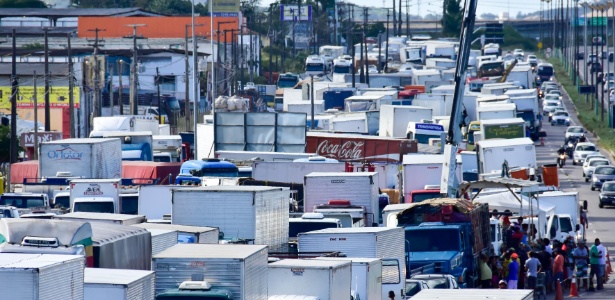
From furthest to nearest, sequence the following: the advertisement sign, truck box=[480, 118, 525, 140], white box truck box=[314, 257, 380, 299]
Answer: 1. the advertisement sign
2. truck box=[480, 118, 525, 140]
3. white box truck box=[314, 257, 380, 299]

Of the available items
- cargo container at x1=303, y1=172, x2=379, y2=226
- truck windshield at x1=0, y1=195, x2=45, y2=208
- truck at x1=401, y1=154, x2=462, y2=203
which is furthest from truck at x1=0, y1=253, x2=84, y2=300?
truck at x1=401, y1=154, x2=462, y2=203

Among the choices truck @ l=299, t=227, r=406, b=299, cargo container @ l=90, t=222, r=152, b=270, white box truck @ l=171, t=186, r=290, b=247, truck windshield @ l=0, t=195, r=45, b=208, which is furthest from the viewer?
truck windshield @ l=0, t=195, r=45, b=208

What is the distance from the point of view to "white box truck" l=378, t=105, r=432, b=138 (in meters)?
61.1

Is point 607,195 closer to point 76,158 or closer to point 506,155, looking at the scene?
point 506,155

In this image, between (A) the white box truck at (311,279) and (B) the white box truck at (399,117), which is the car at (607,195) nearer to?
(B) the white box truck at (399,117)

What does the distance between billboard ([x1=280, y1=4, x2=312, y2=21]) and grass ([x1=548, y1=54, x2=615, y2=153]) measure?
31217 mm

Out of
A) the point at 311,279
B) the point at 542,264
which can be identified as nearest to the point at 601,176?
the point at 542,264

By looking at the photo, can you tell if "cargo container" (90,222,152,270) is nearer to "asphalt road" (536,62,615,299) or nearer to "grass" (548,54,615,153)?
"asphalt road" (536,62,615,299)

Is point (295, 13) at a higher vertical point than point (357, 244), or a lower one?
higher

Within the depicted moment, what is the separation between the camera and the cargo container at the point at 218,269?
60.3 ft

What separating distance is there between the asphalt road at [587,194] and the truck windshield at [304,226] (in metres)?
4.95

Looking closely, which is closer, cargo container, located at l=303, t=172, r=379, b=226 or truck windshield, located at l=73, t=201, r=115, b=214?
cargo container, located at l=303, t=172, r=379, b=226

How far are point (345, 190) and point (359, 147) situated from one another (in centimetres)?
1572

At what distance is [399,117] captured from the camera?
61.3 meters
